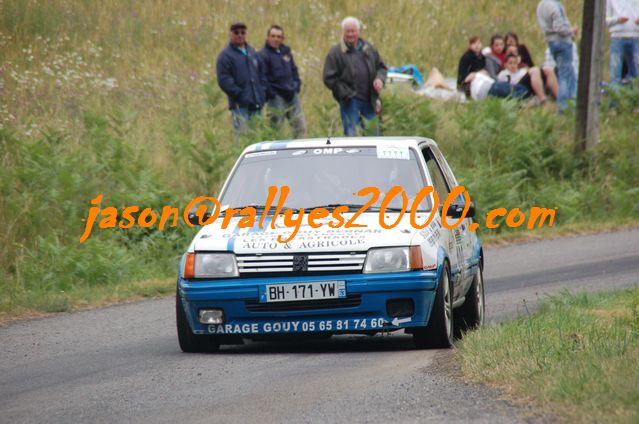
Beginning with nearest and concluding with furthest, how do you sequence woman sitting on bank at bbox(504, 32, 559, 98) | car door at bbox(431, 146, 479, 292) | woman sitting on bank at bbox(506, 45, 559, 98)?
car door at bbox(431, 146, 479, 292), woman sitting on bank at bbox(506, 45, 559, 98), woman sitting on bank at bbox(504, 32, 559, 98)

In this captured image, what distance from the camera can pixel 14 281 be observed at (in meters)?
14.9

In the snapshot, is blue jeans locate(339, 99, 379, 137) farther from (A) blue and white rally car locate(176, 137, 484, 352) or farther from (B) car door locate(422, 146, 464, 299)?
(A) blue and white rally car locate(176, 137, 484, 352)

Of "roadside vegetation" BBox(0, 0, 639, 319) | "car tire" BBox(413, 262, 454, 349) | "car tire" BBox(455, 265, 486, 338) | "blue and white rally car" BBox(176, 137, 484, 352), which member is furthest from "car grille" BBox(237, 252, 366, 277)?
"roadside vegetation" BBox(0, 0, 639, 319)

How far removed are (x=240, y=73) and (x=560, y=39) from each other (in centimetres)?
795

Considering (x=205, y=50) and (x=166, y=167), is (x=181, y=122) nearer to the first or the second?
(x=166, y=167)

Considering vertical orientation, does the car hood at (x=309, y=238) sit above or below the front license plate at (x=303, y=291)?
above

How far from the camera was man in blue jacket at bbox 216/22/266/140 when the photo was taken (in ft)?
65.2

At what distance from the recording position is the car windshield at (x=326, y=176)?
35.0 ft

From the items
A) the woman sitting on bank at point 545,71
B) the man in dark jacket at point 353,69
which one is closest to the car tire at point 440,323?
the man in dark jacket at point 353,69

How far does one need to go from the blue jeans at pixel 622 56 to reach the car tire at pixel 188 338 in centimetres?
1823

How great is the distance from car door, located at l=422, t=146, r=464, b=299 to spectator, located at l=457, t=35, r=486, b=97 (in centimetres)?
1477

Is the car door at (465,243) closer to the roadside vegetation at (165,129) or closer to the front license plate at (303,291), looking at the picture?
the front license plate at (303,291)

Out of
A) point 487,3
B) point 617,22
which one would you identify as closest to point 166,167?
point 617,22

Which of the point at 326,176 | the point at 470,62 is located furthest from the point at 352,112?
the point at 326,176
